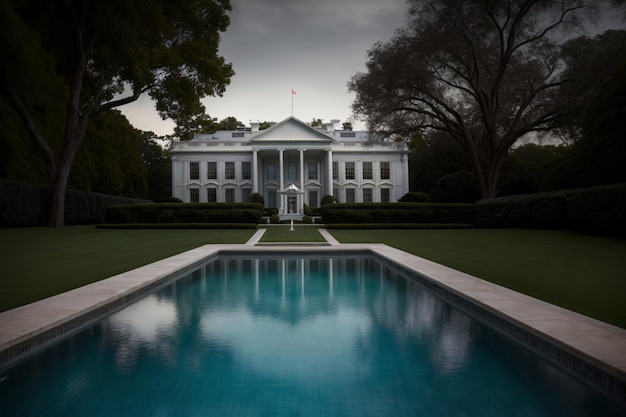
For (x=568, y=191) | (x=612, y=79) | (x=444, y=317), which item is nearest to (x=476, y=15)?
(x=612, y=79)

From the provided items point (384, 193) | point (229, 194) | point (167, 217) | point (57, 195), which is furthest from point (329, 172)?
point (57, 195)

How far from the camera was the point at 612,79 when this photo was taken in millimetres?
15891

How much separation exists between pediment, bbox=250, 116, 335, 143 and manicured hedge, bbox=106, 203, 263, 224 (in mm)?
15355

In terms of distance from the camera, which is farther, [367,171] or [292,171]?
[292,171]

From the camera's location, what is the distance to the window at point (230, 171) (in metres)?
40.2

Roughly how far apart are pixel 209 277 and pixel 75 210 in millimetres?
21781

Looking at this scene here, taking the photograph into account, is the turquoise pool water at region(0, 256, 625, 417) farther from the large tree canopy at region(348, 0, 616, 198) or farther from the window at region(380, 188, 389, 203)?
the window at region(380, 188, 389, 203)

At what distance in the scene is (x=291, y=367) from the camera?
11.2 ft

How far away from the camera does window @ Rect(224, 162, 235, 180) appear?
132 feet

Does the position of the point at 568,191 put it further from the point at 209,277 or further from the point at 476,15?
the point at 209,277

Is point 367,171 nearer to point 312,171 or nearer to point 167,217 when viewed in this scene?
point 312,171

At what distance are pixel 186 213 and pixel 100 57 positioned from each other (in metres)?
9.18

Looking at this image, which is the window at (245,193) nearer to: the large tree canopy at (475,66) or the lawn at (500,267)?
the large tree canopy at (475,66)

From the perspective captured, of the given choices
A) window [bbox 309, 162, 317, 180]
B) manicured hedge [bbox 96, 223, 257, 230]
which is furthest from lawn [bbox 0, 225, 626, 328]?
window [bbox 309, 162, 317, 180]
